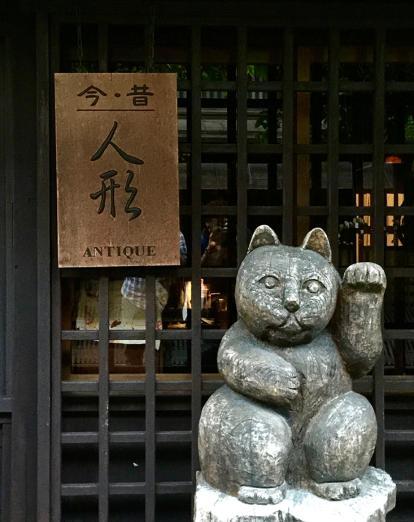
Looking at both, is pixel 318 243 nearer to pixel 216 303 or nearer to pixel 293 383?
pixel 293 383

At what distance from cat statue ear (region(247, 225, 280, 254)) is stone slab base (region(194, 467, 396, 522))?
117cm

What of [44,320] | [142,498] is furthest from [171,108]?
[142,498]

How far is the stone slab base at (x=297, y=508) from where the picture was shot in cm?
300

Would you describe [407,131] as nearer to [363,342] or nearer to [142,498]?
[363,342]

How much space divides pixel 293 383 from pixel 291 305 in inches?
14.0

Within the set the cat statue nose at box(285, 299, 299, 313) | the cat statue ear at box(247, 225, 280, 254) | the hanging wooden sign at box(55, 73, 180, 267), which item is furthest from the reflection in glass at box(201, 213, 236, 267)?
the cat statue nose at box(285, 299, 299, 313)

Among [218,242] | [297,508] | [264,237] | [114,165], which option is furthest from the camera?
[218,242]

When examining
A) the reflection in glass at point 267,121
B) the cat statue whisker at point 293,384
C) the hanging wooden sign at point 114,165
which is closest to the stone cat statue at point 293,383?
the cat statue whisker at point 293,384

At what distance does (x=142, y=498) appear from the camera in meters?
4.34

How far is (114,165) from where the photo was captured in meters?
4.00

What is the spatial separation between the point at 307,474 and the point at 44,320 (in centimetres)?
181

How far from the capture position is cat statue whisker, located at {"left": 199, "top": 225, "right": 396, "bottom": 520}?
3.10 m

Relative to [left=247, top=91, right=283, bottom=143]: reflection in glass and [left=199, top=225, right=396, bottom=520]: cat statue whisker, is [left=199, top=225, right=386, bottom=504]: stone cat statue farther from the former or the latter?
[left=247, top=91, right=283, bottom=143]: reflection in glass

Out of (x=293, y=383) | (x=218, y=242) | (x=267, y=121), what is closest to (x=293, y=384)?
(x=293, y=383)
